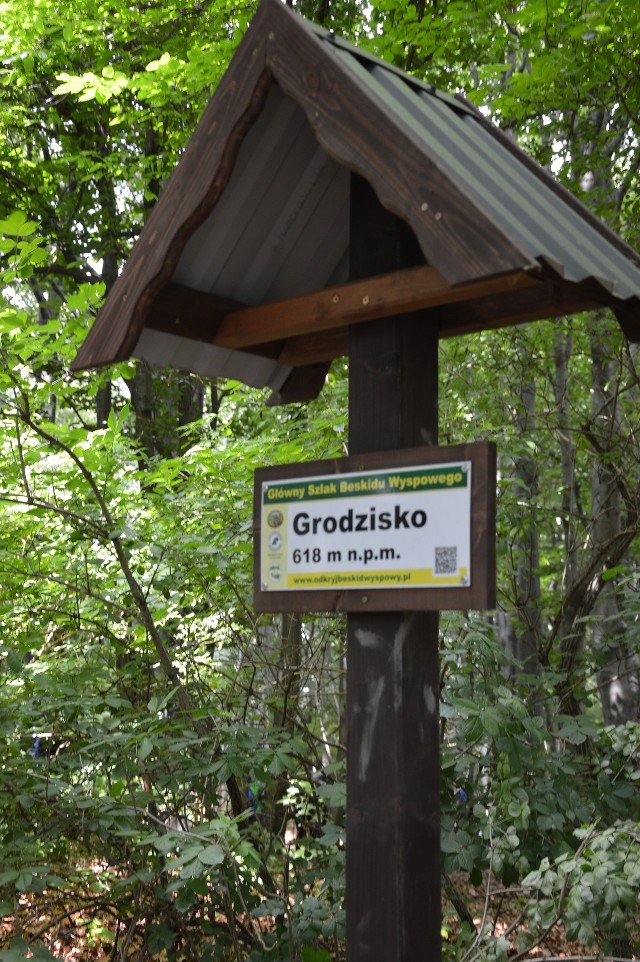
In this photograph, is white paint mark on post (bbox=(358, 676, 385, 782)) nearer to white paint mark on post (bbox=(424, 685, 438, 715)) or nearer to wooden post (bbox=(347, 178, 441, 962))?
wooden post (bbox=(347, 178, 441, 962))

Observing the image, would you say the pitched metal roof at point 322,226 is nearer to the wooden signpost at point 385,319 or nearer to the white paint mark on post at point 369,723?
the wooden signpost at point 385,319

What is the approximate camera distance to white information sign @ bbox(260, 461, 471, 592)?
2.67m

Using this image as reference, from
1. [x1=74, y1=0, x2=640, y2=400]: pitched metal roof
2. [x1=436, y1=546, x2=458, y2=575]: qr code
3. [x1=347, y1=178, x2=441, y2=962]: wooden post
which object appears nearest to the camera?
[x1=74, y1=0, x2=640, y2=400]: pitched metal roof

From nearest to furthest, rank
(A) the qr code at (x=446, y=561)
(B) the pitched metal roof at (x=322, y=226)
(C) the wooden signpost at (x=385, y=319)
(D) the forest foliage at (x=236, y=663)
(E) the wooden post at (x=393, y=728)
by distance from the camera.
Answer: (B) the pitched metal roof at (x=322, y=226) → (C) the wooden signpost at (x=385, y=319) → (A) the qr code at (x=446, y=561) → (E) the wooden post at (x=393, y=728) → (D) the forest foliage at (x=236, y=663)

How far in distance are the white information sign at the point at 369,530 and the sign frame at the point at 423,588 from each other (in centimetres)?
1

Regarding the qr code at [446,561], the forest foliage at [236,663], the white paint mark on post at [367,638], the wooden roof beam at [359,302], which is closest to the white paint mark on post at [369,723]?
the white paint mark on post at [367,638]

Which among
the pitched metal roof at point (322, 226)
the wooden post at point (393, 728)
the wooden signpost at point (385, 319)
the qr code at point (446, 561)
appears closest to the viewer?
the pitched metal roof at point (322, 226)

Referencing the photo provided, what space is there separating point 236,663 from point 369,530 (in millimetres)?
3346

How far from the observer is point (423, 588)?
106 inches

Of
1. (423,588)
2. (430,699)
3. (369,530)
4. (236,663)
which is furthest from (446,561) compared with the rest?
(236,663)

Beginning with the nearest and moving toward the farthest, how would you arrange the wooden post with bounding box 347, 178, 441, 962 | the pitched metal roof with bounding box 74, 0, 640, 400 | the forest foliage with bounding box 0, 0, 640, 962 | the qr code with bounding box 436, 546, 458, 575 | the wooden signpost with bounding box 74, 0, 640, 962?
the pitched metal roof with bounding box 74, 0, 640, 400 → the wooden signpost with bounding box 74, 0, 640, 962 → the qr code with bounding box 436, 546, 458, 575 → the wooden post with bounding box 347, 178, 441, 962 → the forest foliage with bounding box 0, 0, 640, 962

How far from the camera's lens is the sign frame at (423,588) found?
2.59 metres

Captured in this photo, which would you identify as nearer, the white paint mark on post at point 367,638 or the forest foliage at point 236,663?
the white paint mark on post at point 367,638

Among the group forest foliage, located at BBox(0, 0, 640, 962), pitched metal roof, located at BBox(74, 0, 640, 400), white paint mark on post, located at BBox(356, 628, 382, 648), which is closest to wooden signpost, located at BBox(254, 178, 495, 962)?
white paint mark on post, located at BBox(356, 628, 382, 648)
